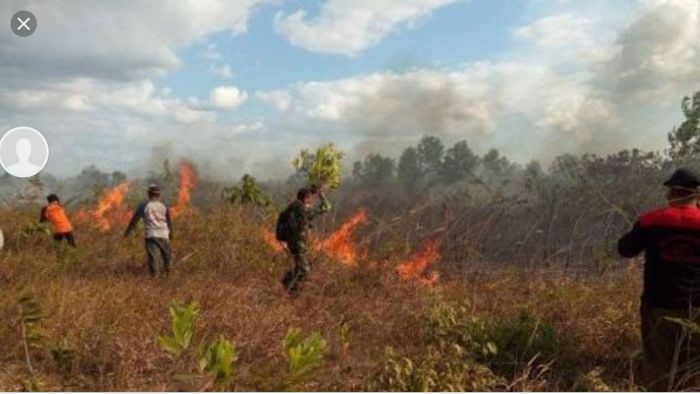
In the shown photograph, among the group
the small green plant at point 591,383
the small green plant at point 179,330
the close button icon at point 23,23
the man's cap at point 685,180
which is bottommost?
the small green plant at point 591,383

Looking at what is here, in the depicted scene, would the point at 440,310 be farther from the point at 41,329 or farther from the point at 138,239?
the point at 138,239

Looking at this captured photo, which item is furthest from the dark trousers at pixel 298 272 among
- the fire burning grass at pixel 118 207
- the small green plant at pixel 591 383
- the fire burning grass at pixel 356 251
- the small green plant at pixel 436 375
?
the fire burning grass at pixel 118 207

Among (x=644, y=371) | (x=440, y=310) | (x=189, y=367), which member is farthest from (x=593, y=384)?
(x=189, y=367)

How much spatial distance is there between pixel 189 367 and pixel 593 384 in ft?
9.03

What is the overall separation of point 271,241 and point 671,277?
23.1 feet

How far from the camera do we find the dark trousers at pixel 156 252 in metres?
8.45

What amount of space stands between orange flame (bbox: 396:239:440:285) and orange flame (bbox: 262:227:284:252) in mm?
2479

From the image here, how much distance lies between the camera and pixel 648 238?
14.6 feet

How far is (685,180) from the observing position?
4.43m

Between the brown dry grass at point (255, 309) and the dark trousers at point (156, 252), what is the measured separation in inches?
7.5

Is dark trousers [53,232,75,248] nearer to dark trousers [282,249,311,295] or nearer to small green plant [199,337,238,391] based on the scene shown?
dark trousers [282,249,311,295]

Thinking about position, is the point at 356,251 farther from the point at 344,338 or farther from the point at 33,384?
the point at 33,384

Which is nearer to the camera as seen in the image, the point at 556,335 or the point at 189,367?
the point at 189,367

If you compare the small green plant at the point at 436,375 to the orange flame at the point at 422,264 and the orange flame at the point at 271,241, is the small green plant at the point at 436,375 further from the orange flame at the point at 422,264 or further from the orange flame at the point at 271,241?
the orange flame at the point at 271,241
